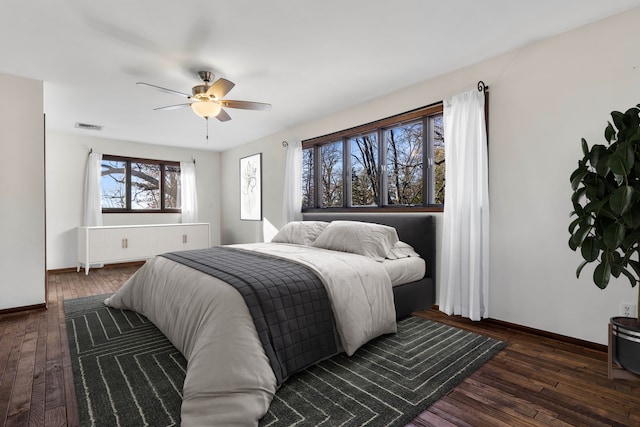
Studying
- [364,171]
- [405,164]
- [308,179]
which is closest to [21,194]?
[308,179]

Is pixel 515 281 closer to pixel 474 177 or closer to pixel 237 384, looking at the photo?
pixel 474 177

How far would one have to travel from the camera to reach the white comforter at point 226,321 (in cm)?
148

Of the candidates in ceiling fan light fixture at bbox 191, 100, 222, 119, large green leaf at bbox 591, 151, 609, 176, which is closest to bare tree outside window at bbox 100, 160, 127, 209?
ceiling fan light fixture at bbox 191, 100, 222, 119

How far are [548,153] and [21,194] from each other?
4843mm

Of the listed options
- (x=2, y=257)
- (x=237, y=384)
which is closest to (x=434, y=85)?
(x=237, y=384)

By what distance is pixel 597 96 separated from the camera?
2271 millimetres

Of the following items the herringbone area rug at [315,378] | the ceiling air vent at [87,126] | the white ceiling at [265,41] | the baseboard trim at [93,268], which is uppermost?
the white ceiling at [265,41]

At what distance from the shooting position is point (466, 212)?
2857 mm

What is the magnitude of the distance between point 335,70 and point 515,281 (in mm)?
2496

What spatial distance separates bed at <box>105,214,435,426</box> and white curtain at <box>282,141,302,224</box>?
175 cm

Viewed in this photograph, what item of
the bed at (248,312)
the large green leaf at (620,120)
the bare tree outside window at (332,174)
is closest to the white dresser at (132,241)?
the bed at (248,312)

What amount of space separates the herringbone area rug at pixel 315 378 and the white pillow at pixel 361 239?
29.7 inches

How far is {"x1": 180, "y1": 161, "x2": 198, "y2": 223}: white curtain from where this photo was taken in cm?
648

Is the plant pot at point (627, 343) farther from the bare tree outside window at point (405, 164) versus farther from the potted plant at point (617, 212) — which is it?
the bare tree outside window at point (405, 164)
